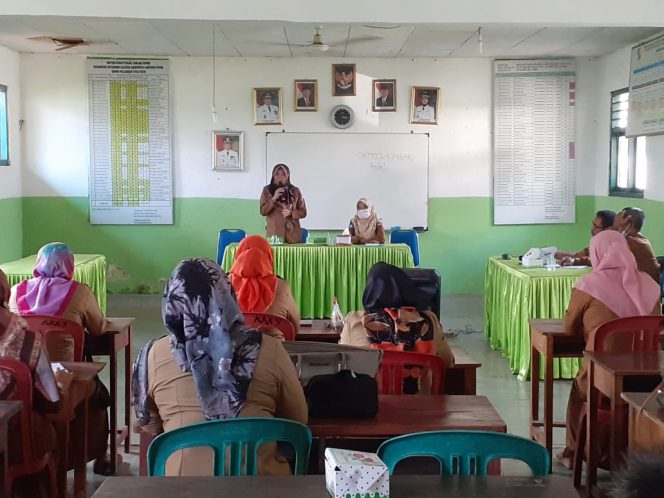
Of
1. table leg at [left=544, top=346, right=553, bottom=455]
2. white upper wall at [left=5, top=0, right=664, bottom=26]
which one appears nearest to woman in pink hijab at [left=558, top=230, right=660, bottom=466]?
table leg at [left=544, top=346, right=553, bottom=455]

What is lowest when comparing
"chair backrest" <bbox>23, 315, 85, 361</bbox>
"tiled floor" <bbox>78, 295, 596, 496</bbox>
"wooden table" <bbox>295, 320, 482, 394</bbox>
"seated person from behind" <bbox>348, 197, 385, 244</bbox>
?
"tiled floor" <bbox>78, 295, 596, 496</bbox>

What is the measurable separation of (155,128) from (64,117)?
1018 mm

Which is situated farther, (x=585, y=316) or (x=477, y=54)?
(x=477, y=54)

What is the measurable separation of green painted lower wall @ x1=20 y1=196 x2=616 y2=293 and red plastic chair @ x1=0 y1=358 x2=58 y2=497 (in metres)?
6.37

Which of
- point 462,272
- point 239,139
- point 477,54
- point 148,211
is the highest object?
point 477,54

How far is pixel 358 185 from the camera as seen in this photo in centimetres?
934

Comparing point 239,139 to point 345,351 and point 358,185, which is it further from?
point 345,351

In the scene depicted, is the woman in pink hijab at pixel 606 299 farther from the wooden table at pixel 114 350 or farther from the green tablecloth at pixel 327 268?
the green tablecloth at pixel 327 268

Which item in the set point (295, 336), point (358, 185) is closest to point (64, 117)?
point (358, 185)

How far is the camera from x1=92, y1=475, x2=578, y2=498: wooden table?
6.42ft

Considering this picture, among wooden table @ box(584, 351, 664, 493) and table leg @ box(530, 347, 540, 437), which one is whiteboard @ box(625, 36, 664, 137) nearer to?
table leg @ box(530, 347, 540, 437)

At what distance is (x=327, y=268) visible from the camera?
7398 millimetres

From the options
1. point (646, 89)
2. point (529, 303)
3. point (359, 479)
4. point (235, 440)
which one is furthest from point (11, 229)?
point (359, 479)

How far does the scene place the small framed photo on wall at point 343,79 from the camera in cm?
926
